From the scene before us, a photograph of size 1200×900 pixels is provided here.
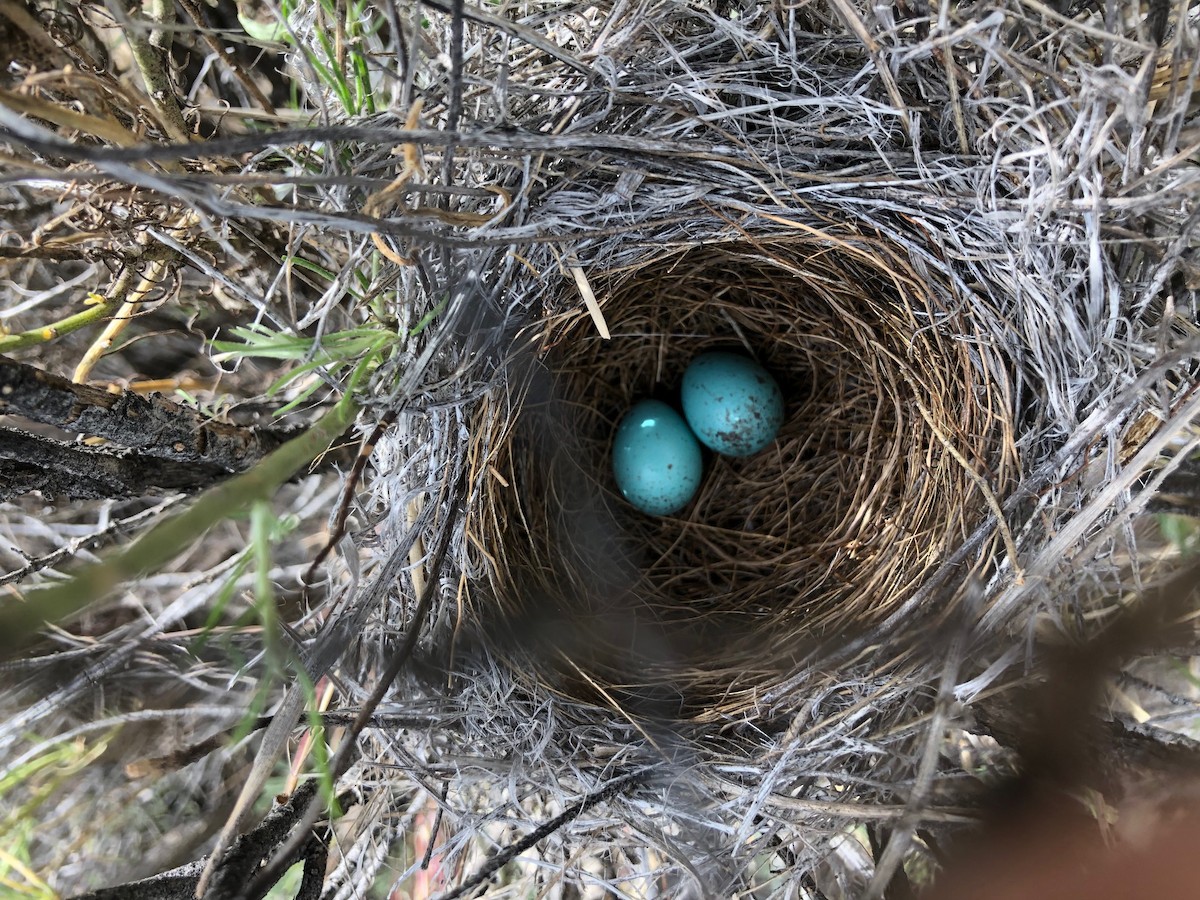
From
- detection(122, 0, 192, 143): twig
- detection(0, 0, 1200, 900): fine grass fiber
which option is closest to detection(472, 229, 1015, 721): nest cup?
detection(0, 0, 1200, 900): fine grass fiber

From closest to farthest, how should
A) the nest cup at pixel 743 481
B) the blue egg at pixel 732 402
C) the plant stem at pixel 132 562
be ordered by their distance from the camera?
the plant stem at pixel 132 562, the nest cup at pixel 743 481, the blue egg at pixel 732 402

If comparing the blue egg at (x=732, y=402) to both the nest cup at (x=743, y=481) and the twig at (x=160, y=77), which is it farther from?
the twig at (x=160, y=77)

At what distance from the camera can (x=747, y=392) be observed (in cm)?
151

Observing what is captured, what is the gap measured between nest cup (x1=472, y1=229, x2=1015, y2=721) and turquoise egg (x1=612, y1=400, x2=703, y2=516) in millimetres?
79

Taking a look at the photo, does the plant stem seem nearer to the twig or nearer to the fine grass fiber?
the fine grass fiber

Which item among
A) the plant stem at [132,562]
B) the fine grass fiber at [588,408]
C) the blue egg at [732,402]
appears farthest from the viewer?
the blue egg at [732,402]

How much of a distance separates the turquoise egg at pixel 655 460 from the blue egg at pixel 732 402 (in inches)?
2.0

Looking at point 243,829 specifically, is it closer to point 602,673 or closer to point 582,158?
point 602,673

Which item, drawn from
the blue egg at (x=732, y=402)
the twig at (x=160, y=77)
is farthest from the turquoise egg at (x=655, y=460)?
the twig at (x=160, y=77)

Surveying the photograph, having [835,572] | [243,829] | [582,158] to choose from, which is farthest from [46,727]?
[835,572]

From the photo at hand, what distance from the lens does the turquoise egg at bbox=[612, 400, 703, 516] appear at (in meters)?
1.53

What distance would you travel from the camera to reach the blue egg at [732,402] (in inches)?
59.6

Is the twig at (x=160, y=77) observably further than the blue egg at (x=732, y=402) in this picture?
No

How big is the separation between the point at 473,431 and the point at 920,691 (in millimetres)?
781
